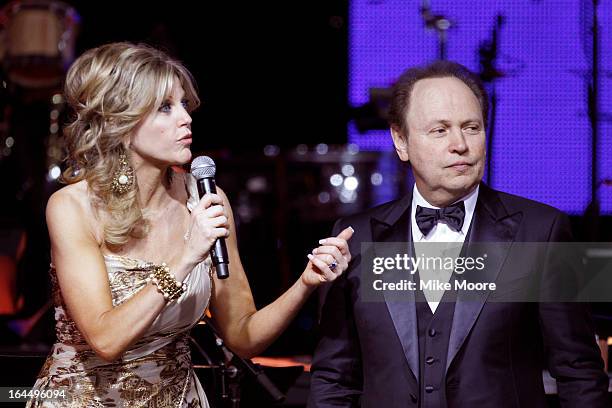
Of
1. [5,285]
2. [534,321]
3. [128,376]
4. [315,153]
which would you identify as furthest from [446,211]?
[315,153]

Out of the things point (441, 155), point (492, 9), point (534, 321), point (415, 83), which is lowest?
point (534, 321)

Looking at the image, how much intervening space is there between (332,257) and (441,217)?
0.36 m

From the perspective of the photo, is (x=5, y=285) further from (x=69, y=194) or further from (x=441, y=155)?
(x=441, y=155)

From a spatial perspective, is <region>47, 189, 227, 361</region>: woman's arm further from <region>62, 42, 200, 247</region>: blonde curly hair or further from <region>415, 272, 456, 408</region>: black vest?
<region>415, 272, 456, 408</region>: black vest

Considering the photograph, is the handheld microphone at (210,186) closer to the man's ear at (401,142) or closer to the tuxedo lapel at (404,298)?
the tuxedo lapel at (404,298)

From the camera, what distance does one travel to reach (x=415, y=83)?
8.05 feet

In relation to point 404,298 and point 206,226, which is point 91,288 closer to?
point 206,226

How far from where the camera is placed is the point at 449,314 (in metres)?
2.25

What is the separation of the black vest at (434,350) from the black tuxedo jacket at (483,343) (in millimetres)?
23

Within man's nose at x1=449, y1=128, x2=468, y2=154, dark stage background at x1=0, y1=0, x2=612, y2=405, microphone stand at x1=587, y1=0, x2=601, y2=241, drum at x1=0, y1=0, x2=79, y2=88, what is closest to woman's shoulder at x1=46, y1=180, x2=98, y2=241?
man's nose at x1=449, y1=128, x2=468, y2=154

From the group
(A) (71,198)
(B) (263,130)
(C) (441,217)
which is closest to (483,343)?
(C) (441,217)

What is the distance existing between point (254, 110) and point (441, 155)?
19.7ft

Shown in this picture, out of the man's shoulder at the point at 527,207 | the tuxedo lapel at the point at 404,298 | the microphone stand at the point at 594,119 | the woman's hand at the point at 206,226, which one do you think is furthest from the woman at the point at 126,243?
the microphone stand at the point at 594,119

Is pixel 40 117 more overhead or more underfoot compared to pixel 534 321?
more overhead
